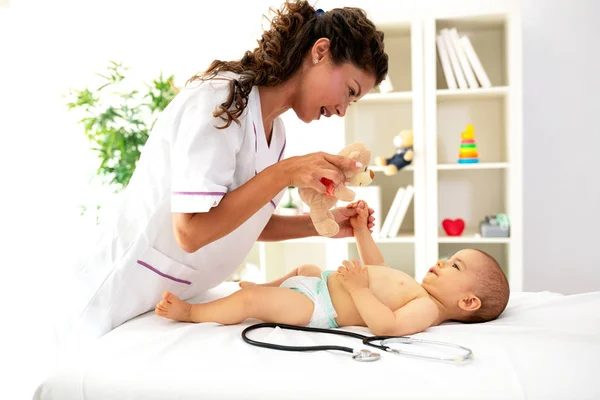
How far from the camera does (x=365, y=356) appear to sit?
1.14 m

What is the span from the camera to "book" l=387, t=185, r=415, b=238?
2.98m

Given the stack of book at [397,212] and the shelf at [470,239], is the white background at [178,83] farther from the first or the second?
the stack of book at [397,212]

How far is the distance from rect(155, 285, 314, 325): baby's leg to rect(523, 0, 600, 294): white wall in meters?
2.21

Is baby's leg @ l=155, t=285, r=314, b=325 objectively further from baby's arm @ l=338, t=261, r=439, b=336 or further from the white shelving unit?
the white shelving unit

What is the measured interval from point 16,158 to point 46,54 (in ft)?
2.41

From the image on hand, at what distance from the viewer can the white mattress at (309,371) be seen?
3.43 ft

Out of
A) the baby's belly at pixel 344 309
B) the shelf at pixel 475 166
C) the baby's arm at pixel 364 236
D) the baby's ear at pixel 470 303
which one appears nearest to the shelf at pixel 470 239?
the shelf at pixel 475 166

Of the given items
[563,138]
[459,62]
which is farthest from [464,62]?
[563,138]

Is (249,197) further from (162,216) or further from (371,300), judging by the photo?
(371,300)

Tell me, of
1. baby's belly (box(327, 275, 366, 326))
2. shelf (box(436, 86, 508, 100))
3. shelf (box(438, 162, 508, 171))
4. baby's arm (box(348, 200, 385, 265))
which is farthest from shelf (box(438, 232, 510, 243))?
baby's belly (box(327, 275, 366, 326))

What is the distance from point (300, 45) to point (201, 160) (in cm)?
41

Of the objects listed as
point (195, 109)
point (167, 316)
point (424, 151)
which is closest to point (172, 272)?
point (167, 316)

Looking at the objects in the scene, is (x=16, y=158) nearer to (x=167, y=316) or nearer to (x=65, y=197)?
(x=65, y=197)

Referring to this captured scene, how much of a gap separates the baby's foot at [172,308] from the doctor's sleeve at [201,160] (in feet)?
0.86
